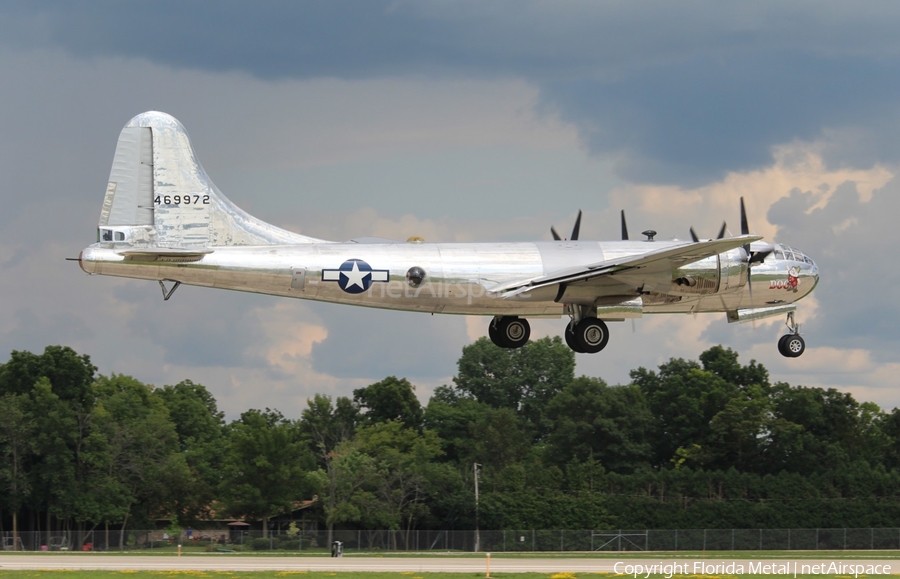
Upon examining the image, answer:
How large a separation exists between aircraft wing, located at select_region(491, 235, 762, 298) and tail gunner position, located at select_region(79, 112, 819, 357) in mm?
47

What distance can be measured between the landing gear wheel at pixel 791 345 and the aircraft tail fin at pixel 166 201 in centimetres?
1666

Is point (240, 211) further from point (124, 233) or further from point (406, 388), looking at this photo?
point (406, 388)

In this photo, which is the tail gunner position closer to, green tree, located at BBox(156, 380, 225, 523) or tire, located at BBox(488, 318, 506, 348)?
tire, located at BBox(488, 318, 506, 348)

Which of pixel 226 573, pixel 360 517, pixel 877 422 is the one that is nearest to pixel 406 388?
pixel 360 517

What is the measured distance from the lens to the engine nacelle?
1474 inches

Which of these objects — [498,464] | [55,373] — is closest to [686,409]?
[498,464]

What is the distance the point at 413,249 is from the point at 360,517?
51.2 m

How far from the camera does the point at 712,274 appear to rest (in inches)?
1476

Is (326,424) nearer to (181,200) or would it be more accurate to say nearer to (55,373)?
(55,373)

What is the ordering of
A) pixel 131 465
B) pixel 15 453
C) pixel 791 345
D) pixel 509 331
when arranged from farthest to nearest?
pixel 131 465 < pixel 15 453 < pixel 791 345 < pixel 509 331

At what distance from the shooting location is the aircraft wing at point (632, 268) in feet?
116

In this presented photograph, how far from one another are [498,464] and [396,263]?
69.9 metres

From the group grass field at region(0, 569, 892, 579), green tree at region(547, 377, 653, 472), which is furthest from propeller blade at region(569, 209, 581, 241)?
green tree at region(547, 377, 653, 472)

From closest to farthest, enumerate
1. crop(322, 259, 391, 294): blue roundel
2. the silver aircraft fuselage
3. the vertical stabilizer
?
the silver aircraft fuselage < the vertical stabilizer < crop(322, 259, 391, 294): blue roundel
